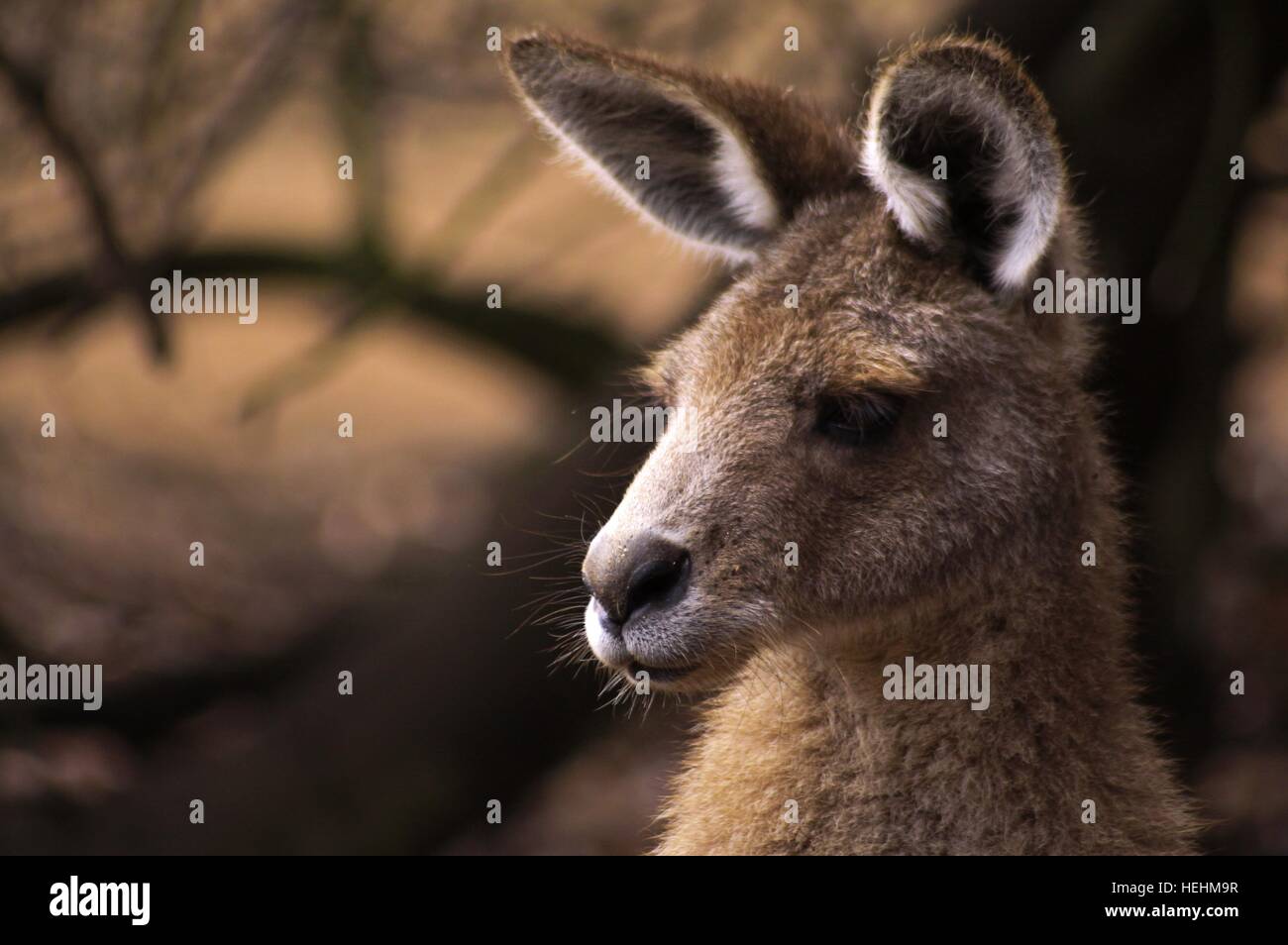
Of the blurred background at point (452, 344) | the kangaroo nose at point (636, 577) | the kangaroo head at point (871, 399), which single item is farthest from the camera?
the blurred background at point (452, 344)

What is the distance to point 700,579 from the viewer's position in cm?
427

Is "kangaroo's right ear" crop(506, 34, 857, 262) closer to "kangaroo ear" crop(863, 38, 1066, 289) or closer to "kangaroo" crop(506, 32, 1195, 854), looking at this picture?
"kangaroo" crop(506, 32, 1195, 854)

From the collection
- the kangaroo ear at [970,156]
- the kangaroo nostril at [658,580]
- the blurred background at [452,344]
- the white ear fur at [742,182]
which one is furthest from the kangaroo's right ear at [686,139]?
the kangaroo nostril at [658,580]

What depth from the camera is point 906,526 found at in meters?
4.44

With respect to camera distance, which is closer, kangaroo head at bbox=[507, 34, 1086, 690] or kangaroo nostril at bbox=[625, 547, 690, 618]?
kangaroo nostril at bbox=[625, 547, 690, 618]

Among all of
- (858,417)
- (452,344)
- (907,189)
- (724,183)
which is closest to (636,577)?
(858,417)

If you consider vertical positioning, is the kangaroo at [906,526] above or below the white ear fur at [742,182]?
below

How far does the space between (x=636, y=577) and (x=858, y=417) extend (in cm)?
78

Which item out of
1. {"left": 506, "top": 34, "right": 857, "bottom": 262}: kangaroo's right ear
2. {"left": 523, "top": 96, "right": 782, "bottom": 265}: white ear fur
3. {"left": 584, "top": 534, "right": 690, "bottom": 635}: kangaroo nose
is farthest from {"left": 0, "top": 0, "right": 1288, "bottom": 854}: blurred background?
{"left": 584, "top": 534, "right": 690, "bottom": 635}: kangaroo nose

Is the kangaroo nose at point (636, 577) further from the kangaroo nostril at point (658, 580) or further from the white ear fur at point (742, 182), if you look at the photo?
the white ear fur at point (742, 182)

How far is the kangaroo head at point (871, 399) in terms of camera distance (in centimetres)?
427

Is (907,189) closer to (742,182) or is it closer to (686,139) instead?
(742,182)

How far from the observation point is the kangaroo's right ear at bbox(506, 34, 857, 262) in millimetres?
4957
